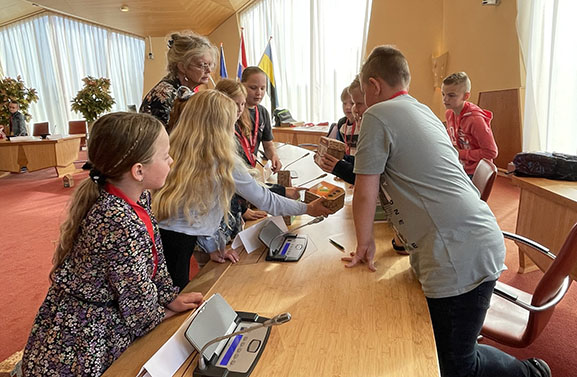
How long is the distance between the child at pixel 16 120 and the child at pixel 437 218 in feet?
25.4

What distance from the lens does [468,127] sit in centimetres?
266

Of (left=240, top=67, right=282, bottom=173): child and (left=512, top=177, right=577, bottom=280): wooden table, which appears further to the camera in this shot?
(left=240, top=67, right=282, bottom=173): child

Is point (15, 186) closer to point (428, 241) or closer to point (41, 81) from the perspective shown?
point (41, 81)

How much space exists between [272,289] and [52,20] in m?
12.9

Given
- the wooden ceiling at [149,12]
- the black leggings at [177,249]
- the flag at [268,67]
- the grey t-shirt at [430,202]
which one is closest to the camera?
the grey t-shirt at [430,202]

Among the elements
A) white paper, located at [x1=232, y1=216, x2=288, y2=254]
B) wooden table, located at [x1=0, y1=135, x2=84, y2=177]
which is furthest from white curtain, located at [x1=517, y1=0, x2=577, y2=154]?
wooden table, located at [x1=0, y1=135, x2=84, y2=177]

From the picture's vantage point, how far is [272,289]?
1.19 metres

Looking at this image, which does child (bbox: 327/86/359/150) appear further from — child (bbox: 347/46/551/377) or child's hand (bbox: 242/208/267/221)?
child (bbox: 347/46/551/377)

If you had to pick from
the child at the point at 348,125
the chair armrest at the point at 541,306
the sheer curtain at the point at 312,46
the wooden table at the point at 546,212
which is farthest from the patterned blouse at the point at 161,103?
the sheer curtain at the point at 312,46

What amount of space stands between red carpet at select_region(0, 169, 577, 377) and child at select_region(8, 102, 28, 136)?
1456 millimetres

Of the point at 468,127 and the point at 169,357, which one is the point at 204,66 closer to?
the point at 169,357

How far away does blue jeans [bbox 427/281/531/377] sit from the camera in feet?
3.75

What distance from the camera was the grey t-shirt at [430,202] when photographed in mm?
1111

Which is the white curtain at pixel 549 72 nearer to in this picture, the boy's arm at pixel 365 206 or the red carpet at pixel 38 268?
the red carpet at pixel 38 268
